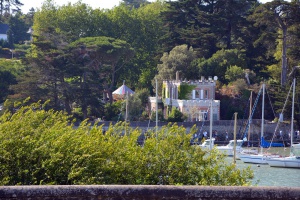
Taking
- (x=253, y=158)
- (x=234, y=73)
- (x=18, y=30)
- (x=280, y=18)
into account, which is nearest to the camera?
(x=253, y=158)

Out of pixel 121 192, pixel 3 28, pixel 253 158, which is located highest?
pixel 3 28

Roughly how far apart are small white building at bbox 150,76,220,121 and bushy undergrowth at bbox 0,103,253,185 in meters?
37.5

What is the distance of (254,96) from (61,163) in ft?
142

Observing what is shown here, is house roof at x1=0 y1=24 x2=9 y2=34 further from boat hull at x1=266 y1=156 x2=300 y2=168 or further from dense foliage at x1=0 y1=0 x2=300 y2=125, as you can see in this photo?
boat hull at x1=266 y1=156 x2=300 y2=168

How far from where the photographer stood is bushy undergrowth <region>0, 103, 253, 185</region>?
1079 cm

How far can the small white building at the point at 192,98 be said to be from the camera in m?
51.2

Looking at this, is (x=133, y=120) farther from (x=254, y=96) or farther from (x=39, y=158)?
(x=39, y=158)

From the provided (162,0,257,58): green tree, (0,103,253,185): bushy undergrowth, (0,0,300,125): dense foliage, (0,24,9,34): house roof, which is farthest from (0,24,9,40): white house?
(0,103,253,185): bushy undergrowth

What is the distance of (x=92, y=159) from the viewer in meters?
11.5

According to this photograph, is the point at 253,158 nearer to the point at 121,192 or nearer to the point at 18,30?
the point at 121,192

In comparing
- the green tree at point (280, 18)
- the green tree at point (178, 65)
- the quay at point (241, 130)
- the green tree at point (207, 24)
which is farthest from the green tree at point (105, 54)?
the green tree at point (280, 18)

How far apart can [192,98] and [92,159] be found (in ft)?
136

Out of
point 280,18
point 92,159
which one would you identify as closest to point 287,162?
point 280,18

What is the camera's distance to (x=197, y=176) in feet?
40.7
